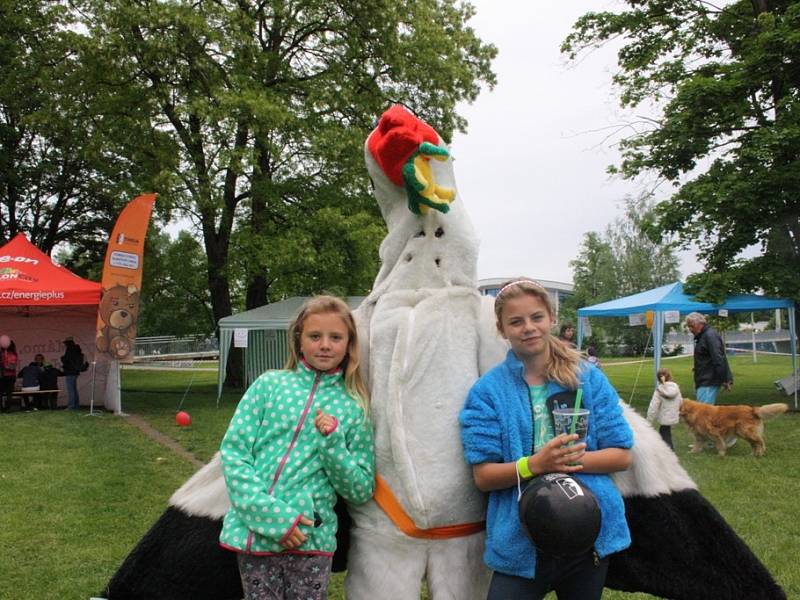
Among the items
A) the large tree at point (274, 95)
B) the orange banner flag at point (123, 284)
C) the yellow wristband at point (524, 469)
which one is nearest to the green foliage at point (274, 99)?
the large tree at point (274, 95)

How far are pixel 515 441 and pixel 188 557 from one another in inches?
44.7

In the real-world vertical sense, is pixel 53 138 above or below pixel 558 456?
above

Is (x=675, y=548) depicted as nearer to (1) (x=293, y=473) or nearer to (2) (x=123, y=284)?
(1) (x=293, y=473)

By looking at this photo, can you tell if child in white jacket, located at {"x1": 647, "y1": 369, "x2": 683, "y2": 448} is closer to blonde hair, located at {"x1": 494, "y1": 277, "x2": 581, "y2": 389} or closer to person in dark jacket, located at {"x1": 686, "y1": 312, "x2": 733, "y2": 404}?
person in dark jacket, located at {"x1": 686, "y1": 312, "x2": 733, "y2": 404}

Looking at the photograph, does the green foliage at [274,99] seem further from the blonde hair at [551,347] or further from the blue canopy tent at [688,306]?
the blonde hair at [551,347]

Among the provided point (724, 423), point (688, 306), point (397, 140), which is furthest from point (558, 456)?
point (688, 306)

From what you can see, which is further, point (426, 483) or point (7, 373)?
point (7, 373)

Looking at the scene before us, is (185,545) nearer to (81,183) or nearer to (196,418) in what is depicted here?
(196,418)

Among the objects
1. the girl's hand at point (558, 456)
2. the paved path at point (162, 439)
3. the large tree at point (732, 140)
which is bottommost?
the paved path at point (162, 439)

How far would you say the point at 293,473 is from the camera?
189 centimetres

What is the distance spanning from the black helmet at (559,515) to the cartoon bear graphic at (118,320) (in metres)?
10.0

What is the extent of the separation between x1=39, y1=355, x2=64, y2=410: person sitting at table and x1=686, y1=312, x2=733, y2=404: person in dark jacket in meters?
10.9

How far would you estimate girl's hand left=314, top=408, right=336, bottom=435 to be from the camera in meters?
1.87

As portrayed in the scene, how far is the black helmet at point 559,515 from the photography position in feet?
5.38
